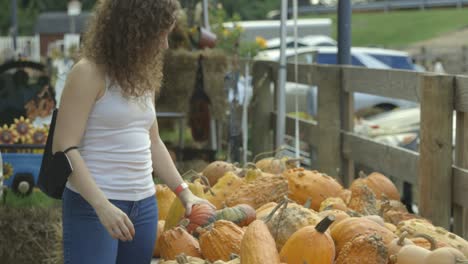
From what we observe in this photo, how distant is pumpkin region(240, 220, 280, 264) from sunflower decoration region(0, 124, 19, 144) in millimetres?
3733

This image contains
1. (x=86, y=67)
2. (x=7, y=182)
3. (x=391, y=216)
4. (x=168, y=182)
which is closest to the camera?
(x=86, y=67)

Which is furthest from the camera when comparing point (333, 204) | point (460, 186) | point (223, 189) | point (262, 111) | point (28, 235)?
point (262, 111)

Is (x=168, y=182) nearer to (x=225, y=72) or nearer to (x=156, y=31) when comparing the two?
(x=156, y=31)

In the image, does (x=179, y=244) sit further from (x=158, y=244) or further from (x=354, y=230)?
(x=354, y=230)

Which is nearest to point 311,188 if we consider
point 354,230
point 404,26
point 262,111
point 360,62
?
point 354,230

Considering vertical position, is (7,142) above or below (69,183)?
below

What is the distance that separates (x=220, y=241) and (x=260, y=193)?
34.5 inches

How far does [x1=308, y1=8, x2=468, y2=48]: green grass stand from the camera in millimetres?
57125

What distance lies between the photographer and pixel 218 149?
927cm

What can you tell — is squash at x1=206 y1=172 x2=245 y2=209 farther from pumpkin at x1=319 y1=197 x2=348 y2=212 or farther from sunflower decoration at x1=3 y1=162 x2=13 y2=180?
sunflower decoration at x1=3 y1=162 x2=13 y2=180

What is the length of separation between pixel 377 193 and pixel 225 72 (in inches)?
141

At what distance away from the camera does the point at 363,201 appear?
16.2 feet

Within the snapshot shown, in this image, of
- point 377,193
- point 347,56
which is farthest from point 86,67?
point 347,56

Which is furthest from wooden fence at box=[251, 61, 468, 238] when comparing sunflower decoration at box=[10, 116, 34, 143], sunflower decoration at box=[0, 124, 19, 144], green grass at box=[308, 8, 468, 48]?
green grass at box=[308, 8, 468, 48]
